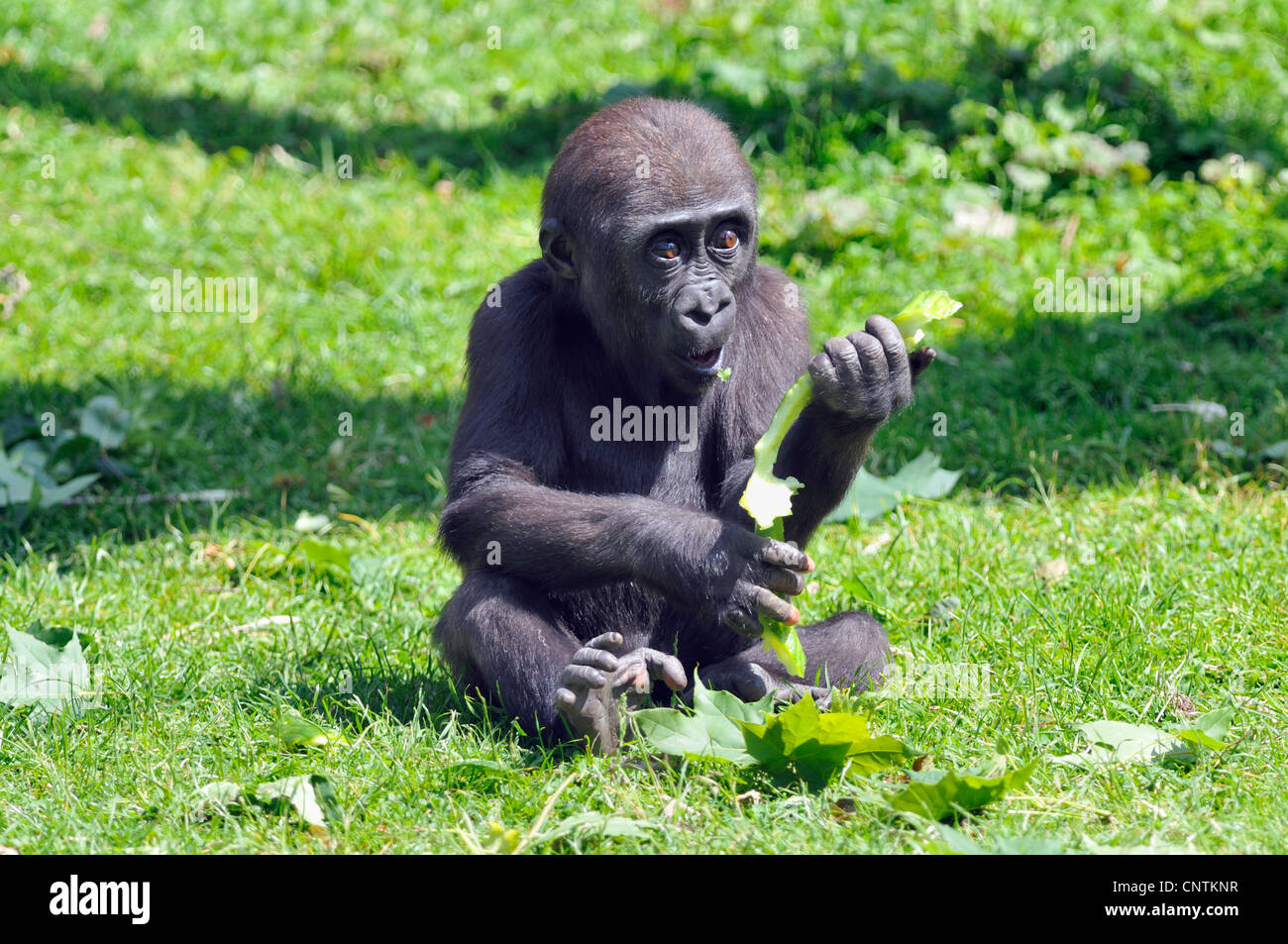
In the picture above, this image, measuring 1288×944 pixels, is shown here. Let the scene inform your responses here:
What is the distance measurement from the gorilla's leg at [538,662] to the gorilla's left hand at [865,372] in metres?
1.05

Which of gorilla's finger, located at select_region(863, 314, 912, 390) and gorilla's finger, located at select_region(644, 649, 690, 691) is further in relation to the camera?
gorilla's finger, located at select_region(644, 649, 690, 691)

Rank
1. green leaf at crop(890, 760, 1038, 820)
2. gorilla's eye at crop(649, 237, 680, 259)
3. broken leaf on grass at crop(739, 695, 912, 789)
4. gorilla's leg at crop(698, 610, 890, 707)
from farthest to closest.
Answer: gorilla's leg at crop(698, 610, 890, 707), gorilla's eye at crop(649, 237, 680, 259), broken leaf on grass at crop(739, 695, 912, 789), green leaf at crop(890, 760, 1038, 820)

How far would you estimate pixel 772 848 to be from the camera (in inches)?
159

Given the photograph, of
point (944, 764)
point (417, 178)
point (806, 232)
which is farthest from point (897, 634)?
point (417, 178)

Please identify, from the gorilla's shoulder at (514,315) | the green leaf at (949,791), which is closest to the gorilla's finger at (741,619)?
the green leaf at (949,791)

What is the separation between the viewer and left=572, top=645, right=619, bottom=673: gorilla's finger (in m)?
4.56

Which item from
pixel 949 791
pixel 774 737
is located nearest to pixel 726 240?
pixel 774 737

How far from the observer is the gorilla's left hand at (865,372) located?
177 inches

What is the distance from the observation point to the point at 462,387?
26.5 feet

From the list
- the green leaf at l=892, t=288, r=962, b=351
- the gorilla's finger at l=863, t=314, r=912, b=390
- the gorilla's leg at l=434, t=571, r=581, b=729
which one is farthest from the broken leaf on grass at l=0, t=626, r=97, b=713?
the green leaf at l=892, t=288, r=962, b=351

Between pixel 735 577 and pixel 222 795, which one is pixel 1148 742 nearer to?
pixel 735 577

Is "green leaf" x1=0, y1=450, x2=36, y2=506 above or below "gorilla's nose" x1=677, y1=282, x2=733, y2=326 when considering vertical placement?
below

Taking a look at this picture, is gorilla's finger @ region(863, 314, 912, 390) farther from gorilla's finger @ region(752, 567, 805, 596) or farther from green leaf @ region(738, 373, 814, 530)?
gorilla's finger @ region(752, 567, 805, 596)

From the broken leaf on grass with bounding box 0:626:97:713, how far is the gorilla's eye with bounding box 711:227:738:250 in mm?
2776
